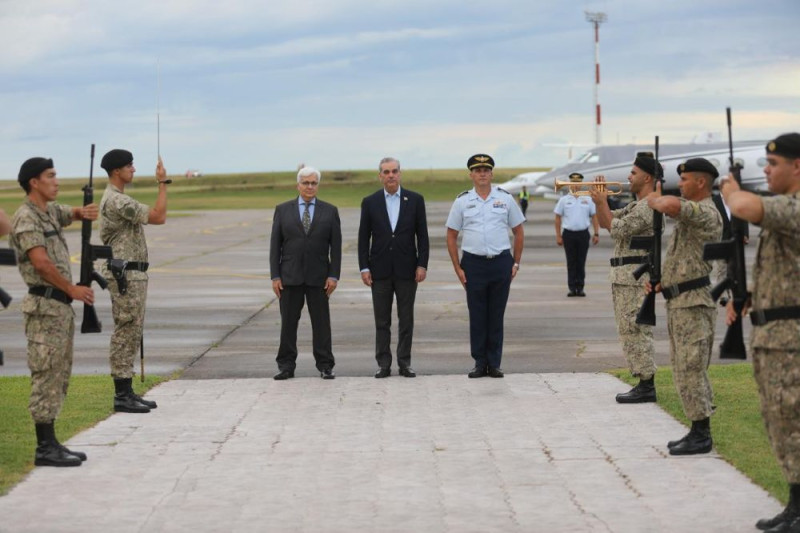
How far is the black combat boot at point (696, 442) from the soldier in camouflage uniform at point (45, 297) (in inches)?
161

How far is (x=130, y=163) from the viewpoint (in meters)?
10.5

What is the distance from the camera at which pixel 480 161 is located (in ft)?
40.7

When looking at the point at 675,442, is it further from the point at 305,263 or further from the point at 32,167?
the point at 305,263

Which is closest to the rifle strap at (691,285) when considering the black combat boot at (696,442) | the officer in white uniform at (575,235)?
the black combat boot at (696,442)

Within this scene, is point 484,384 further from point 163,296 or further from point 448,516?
point 163,296

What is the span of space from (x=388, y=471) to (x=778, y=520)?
8.51 ft

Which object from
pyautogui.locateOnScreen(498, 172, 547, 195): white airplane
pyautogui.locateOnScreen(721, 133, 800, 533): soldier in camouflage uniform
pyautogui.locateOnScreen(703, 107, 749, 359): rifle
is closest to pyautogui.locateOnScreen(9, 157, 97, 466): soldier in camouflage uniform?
pyautogui.locateOnScreen(703, 107, 749, 359): rifle

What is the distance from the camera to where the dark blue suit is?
41.9ft

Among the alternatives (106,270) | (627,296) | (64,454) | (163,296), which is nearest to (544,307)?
(163,296)

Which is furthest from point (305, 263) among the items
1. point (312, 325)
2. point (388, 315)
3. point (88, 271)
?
point (88, 271)

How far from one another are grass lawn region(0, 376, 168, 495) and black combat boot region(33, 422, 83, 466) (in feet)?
0.32

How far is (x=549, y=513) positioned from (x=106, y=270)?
202 inches

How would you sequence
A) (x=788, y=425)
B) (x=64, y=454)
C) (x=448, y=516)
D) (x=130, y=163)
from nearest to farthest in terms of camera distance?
(x=788, y=425), (x=448, y=516), (x=64, y=454), (x=130, y=163)

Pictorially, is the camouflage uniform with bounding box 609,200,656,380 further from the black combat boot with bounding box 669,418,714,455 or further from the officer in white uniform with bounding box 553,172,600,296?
the officer in white uniform with bounding box 553,172,600,296
